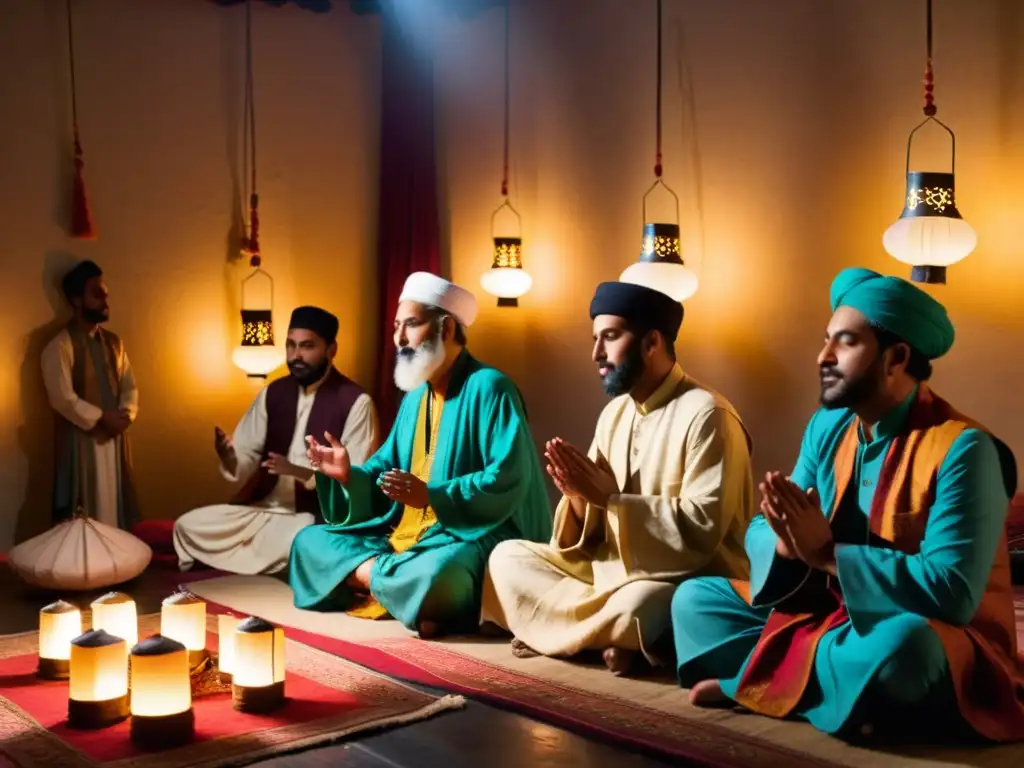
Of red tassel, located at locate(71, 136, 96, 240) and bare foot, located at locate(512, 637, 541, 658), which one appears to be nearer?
bare foot, located at locate(512, 637, 541, 658)

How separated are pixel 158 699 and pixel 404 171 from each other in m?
4.69

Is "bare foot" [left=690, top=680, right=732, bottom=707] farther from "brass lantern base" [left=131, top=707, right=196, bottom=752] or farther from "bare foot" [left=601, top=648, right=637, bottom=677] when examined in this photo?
"brass lantern base" [left=131, top=707, right=196, bottom=752]

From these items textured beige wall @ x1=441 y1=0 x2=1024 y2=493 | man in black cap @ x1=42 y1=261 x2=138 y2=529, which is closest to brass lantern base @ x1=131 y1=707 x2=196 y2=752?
man in black cap @ x1=42 y1=261 x2=138 y2=529

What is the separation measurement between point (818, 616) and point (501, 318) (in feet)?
13.3

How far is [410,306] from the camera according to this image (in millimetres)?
5254

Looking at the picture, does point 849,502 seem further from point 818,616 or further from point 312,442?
point 312,442

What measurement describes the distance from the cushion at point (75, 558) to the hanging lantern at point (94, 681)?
2.09 m

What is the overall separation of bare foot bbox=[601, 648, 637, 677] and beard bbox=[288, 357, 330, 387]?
9.42 feet

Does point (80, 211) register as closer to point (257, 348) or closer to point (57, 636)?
point (257, 348)

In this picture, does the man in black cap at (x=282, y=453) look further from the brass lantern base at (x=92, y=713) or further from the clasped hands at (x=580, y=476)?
the brass lantern base at (x=92, y=713)

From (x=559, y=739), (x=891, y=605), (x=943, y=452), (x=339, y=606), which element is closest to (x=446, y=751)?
(x=559, y=739)

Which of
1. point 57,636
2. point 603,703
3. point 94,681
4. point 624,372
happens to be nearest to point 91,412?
point 57,636

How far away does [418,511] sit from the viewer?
17.0 feet

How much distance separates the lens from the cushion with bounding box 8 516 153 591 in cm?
544
